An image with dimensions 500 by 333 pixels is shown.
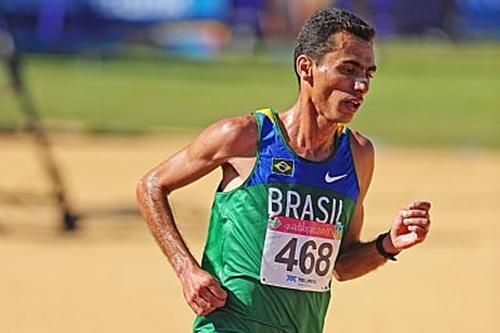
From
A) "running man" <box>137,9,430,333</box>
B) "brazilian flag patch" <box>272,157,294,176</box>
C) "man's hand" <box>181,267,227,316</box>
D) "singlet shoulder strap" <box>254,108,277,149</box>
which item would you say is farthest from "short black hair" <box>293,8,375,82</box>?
"man's hand" <box>181,267,227,316</box>

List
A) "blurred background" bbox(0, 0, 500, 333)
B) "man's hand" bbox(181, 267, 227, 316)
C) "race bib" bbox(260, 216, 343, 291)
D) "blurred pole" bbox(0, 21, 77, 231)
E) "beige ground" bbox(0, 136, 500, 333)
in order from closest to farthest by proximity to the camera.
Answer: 1. "man's hand" bbox(181, 267, 227, 316)
2. "race bib" bbox(260, 216, 343, 291)
3. "beige ground" bbox(0, 136, 500, 333)
4. "blurred background" bbox(0, 0, 500, 333)
5. "blurred pole" bbox(0, 21, 77, 231)

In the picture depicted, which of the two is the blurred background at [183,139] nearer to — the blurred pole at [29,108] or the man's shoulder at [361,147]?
the blurred pole at [29,108]

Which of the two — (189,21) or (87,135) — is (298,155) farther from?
(189,21)

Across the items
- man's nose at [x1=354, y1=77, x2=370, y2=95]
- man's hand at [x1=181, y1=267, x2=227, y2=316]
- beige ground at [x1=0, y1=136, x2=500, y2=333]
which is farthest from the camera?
beige ground at [x1=0, y1=136, x2=500, y2=333]

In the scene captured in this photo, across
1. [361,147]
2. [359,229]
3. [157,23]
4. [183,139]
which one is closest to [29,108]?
[183,139]

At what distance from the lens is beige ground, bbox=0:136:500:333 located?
11438mm

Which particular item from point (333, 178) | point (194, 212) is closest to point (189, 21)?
point (194, 212)

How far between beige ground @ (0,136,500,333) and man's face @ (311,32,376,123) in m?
4.75

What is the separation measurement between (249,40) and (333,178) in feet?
107

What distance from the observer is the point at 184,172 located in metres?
6.55

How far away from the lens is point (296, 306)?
6523 mm

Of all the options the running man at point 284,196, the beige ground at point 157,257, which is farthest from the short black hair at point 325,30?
the beige ground at point 157,257

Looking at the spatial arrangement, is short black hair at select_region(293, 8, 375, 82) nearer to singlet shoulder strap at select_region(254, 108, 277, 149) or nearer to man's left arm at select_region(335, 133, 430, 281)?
singlet shoulder strap at select_region(254, 108, 277, 149)

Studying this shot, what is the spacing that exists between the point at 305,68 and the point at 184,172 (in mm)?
640
